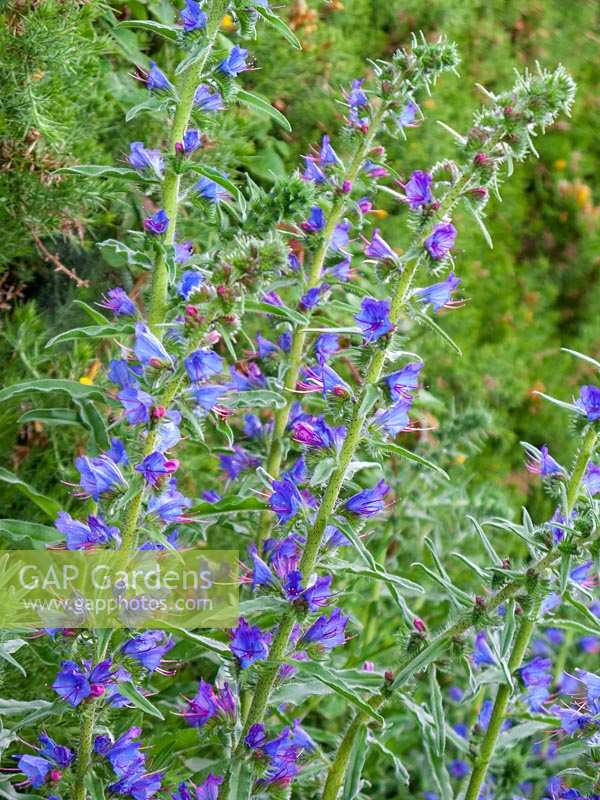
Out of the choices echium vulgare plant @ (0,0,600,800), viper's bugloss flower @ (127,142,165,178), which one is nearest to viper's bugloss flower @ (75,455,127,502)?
echium vulgare plant @ (0,0,600,800)

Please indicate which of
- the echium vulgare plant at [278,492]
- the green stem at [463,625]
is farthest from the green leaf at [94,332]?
the green stem at [463,625]

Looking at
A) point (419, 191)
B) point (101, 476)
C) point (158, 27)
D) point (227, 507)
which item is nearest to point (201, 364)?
point (101, 476)

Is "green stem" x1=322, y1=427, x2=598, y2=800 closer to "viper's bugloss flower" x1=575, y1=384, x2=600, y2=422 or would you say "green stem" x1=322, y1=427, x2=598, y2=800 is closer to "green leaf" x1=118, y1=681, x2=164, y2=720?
"viper's bugloss flower" x1=575, y1=384, x2=600, y2=422

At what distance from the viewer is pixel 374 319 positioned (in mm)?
1538

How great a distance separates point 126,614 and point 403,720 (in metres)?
1.04

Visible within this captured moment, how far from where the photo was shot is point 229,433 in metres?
1.68

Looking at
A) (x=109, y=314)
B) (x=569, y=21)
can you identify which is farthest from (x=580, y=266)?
(x=109, y=314)

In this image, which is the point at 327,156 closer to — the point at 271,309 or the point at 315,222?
the point at 315,222

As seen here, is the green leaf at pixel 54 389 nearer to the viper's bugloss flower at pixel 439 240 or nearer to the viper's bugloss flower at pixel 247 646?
the viper's bugloss flower at pixel 247 646

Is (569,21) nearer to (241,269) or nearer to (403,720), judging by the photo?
(403,720)

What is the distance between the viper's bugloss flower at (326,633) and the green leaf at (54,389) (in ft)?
1.68

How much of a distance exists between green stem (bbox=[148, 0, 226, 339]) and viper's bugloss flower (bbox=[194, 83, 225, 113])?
20mm

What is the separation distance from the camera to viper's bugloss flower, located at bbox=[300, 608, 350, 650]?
5.34ft

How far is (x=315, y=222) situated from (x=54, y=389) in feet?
1.91
